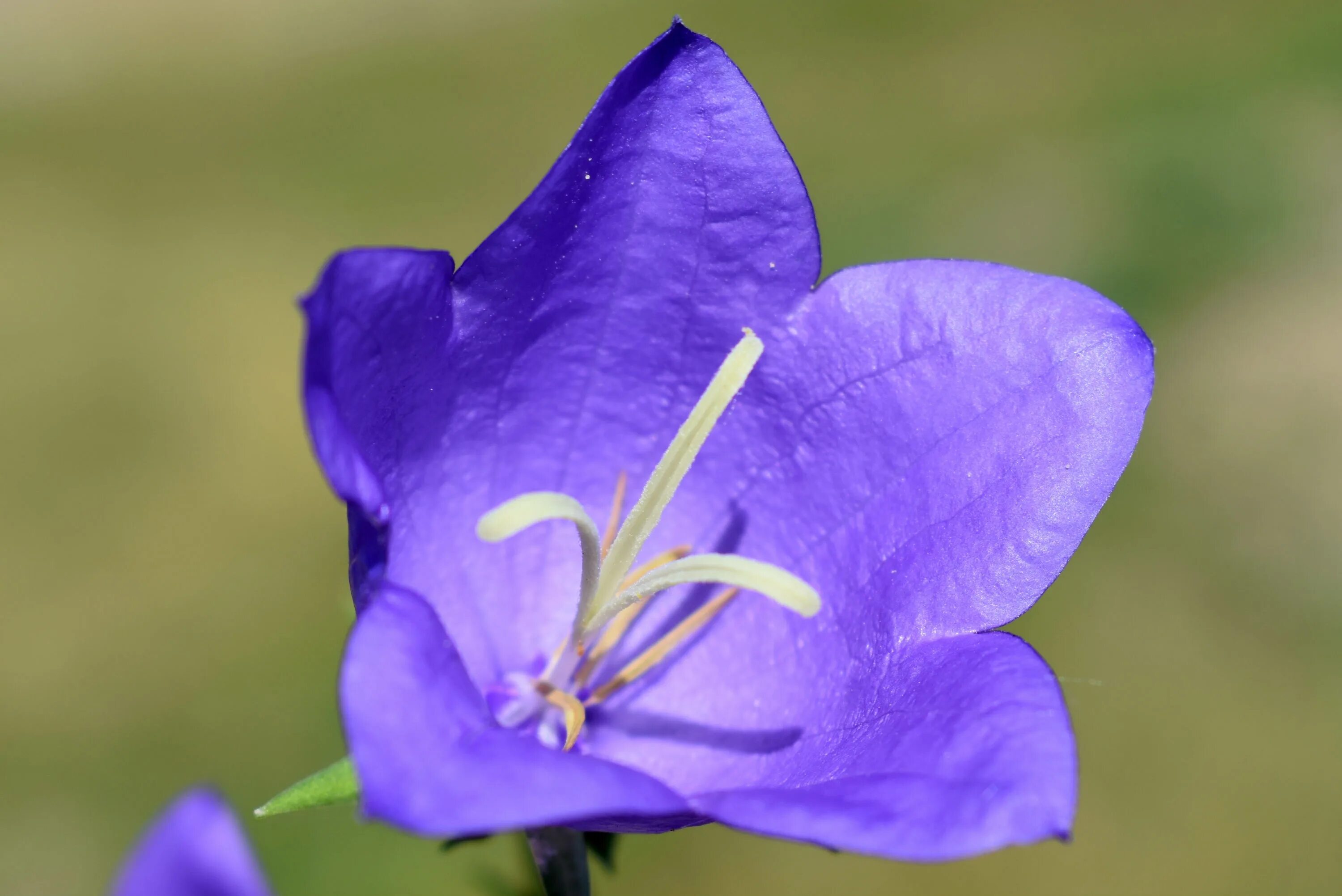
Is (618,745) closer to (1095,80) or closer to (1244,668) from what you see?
(1244,668)

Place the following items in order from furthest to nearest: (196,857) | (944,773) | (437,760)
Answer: (944,773) < (437,760) < (196,857)

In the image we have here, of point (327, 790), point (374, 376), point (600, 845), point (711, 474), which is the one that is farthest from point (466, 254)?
point (327, 790)

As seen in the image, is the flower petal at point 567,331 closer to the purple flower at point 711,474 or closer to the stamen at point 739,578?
the purple flower at point 711,474

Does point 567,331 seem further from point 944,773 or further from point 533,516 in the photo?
point 944,773

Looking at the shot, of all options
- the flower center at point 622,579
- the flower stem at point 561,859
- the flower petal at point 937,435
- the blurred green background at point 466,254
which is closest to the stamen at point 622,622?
the flower center at point 622,579

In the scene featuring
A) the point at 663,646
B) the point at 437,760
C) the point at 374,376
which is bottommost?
the point at 663,646

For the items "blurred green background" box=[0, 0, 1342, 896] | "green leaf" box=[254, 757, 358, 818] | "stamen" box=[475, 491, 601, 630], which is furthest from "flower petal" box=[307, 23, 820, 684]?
"blurred green background" box=[0, 0, 1342, 896]

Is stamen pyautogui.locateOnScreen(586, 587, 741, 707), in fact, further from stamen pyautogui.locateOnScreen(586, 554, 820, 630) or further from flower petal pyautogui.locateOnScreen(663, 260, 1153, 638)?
stamen pyautogui.locateOnScreen(586, 554, 820, 630)
